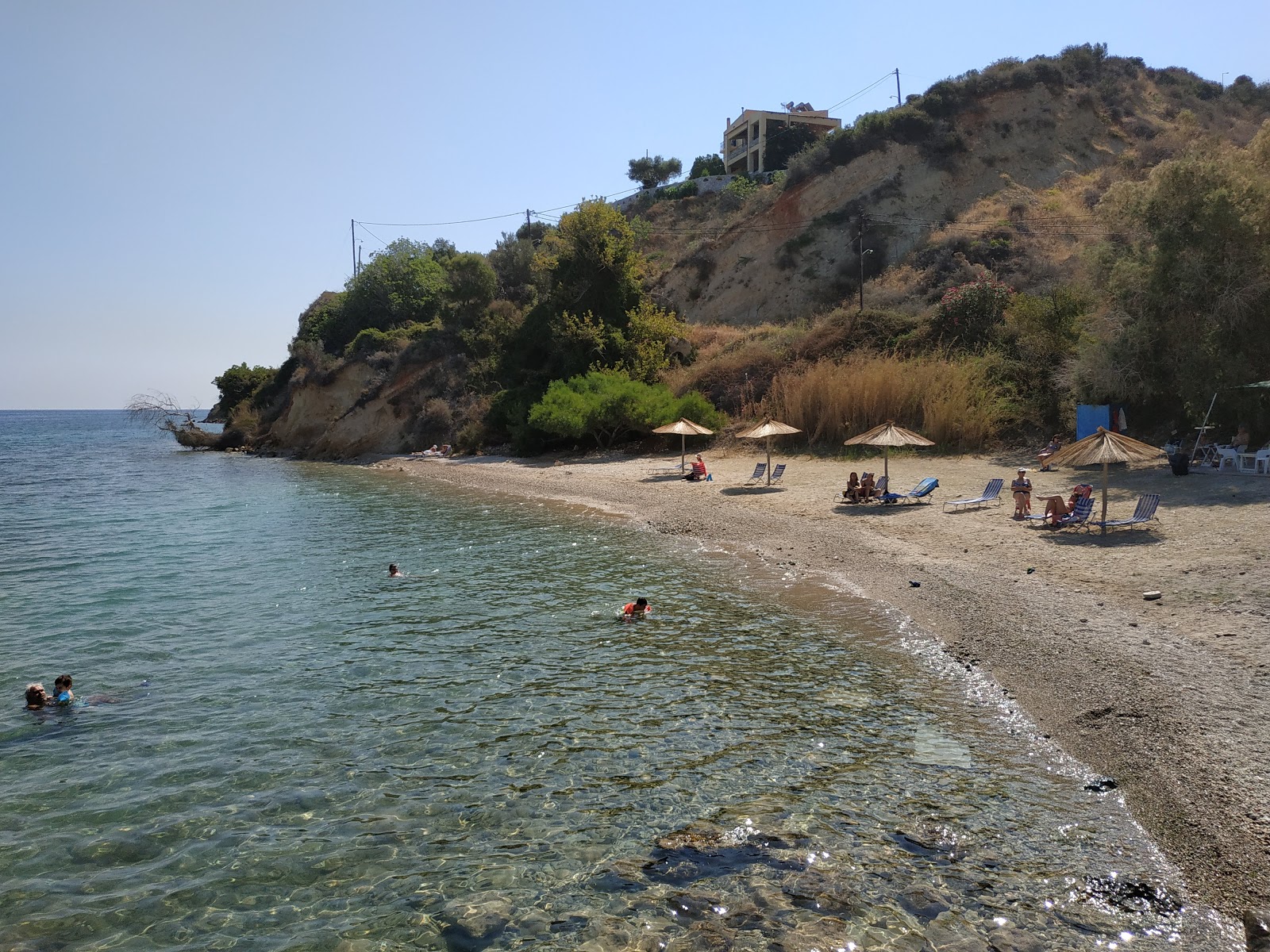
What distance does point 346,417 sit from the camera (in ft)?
149

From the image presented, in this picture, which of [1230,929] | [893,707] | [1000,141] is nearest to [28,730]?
[893,707]

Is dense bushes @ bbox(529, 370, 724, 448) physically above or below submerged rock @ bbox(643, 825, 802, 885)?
above

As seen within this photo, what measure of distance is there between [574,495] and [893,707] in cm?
1655

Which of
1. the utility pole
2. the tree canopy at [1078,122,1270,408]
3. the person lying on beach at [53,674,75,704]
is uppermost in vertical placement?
the utility pole

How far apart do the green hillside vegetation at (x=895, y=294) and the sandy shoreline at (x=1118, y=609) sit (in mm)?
4053

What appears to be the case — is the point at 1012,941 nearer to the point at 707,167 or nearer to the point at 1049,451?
the point at 1049,451

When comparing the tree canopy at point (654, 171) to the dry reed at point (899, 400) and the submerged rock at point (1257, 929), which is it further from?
the submerged rock at point (1257, 929)

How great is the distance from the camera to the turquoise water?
503 cm

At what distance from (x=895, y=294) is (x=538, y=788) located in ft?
116

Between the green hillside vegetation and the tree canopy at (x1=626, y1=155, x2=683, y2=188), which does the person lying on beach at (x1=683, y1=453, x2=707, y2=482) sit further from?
the tree canopy at (x1=626, y1=155, x2=683, y2=188)

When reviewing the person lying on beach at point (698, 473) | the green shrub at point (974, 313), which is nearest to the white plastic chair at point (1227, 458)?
the person lying on beach at point (698, 473)

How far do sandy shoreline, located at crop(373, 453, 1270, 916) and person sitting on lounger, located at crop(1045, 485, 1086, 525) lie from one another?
26 centimetres

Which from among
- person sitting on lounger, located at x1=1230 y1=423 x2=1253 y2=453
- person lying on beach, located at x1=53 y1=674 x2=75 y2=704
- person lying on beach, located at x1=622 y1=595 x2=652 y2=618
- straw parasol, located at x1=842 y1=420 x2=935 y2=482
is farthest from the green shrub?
person lying on beach, located at x1=53 y1=674 x2=75 y2=704

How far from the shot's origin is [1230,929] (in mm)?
4559
